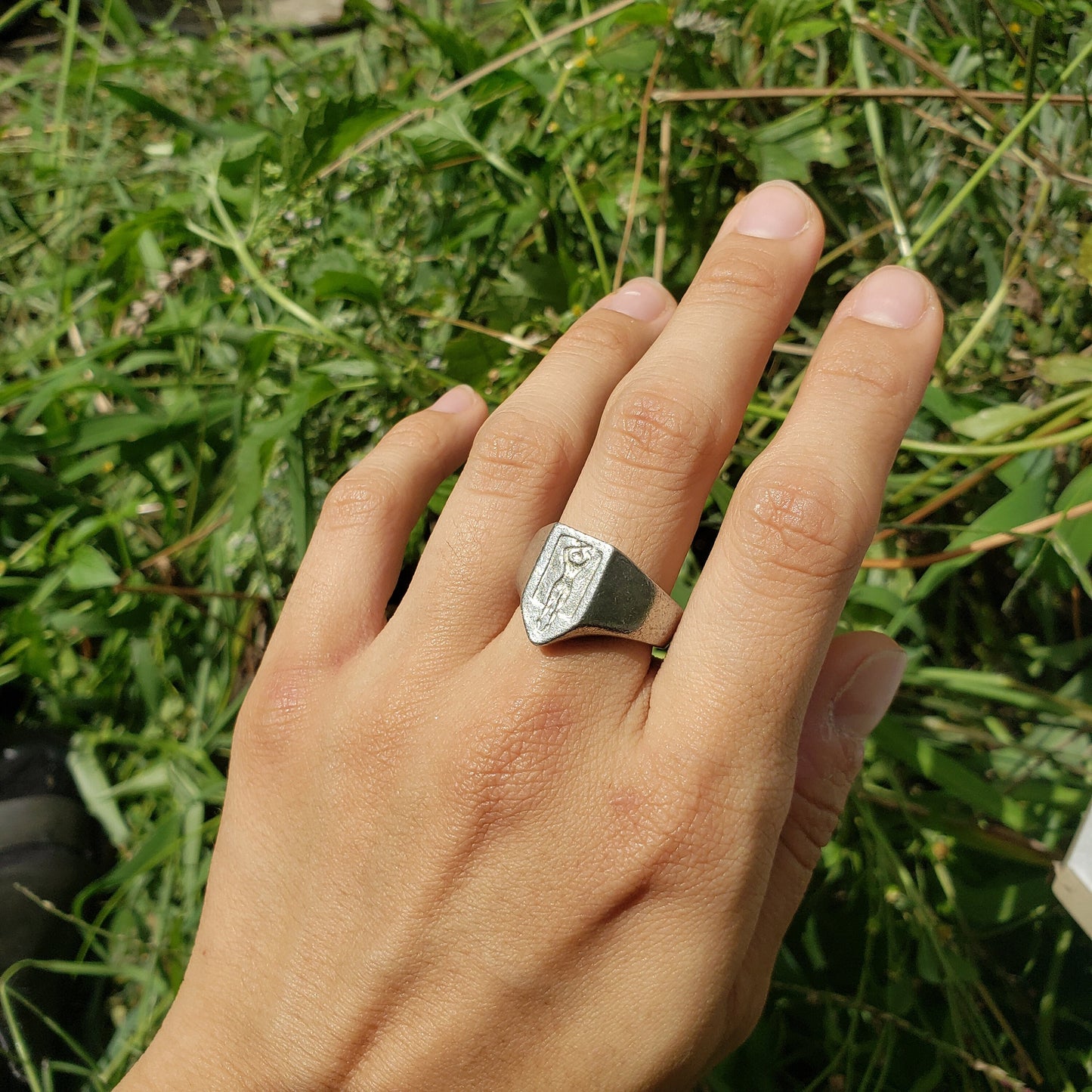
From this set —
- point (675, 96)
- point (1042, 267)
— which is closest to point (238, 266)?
point (675, 96)

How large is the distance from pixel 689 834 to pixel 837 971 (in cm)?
93

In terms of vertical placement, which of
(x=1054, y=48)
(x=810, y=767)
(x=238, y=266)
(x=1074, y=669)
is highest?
(x=1054, y=48)

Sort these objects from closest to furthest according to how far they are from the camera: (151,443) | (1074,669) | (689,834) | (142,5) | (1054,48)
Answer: (689,834) < (1054,48) < (1074,669) < (151,443) < (142,5)

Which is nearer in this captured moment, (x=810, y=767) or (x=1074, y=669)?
(x=810, y=767)

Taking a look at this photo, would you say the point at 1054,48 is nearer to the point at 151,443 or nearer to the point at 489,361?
the point at 489,361

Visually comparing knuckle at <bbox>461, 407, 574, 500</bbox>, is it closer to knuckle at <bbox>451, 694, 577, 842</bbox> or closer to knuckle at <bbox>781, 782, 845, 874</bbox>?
knuckle at <bbox>451, 694, 577, 842</bbox>

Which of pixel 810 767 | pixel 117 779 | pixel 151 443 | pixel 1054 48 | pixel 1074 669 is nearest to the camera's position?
pixel 810 767

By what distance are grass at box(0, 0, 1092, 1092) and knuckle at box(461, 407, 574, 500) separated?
0.35 meters

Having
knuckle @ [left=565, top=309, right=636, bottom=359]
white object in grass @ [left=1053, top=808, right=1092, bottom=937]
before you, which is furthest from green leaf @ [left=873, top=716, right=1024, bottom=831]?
knuckle @ [left=565, top=309, right=636, bottom=359]

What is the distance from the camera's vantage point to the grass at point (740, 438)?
67.7 inches

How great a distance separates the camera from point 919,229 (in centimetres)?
194

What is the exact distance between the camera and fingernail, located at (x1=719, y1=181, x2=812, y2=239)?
143cm

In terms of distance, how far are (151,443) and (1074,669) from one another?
2.17 meters

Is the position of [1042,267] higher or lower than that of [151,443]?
higher
